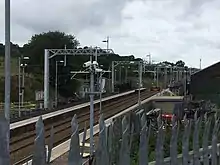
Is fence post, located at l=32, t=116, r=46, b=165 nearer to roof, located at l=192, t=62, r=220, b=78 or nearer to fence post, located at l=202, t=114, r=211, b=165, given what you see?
fence post, located at l=202, t=114, r=211, b=165

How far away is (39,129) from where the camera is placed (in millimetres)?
3594

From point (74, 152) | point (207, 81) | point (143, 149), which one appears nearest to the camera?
point (74, 152)

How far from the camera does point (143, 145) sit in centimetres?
562

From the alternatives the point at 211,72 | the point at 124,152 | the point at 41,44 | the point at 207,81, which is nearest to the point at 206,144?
the point at 124,152

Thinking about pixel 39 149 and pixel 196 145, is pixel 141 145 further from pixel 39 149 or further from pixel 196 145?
pixel 39 149

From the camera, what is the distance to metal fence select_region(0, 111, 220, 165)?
399 cm

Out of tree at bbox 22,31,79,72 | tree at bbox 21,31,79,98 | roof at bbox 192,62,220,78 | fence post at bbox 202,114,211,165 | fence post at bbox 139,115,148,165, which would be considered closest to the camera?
fence post at bbox 139,115,148,165

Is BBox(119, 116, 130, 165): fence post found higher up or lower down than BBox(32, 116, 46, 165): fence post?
lower down

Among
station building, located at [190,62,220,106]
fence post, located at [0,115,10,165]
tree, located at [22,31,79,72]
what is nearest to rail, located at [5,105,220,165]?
fence post, located at [0,115,10,165]

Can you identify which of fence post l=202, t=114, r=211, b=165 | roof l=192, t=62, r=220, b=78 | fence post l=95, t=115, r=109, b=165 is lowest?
fence post l=202, t=114, r=211, b=165

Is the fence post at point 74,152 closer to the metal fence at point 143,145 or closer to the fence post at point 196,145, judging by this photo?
the metal fence at point 143,145

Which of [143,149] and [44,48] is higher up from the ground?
[44,48]

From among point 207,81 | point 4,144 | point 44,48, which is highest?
point 44,48

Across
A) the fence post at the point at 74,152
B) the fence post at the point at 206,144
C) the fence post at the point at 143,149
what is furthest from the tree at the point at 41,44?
the fence post at the point at 74,152
